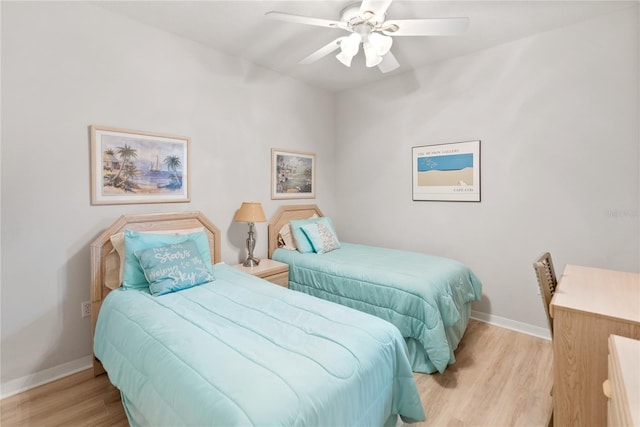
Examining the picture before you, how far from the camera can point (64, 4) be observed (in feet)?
7.17

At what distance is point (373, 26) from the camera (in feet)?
6.90

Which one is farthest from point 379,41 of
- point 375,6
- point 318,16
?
point 318,16

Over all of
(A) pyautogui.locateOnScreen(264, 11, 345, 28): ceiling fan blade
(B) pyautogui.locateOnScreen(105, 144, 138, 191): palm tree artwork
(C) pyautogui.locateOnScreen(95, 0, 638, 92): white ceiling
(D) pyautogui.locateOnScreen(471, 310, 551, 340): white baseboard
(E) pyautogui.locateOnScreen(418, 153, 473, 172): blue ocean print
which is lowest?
(D) pyautogui.locateOnScreen(471, 310, 551, 340): white baseboard

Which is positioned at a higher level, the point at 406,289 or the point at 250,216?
the point at 250,216

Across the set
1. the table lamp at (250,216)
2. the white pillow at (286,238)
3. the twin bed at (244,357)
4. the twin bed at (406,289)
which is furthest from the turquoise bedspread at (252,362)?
the white pillow at (286,238)

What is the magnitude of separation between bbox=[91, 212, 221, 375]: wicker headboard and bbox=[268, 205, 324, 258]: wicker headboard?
711mm

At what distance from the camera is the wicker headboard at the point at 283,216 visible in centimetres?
353

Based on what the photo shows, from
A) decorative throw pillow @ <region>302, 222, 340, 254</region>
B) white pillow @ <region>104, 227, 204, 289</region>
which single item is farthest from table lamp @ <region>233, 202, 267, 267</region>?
white pillow @ <region>104, 227, 204, 289</region>

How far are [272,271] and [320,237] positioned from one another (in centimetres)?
69

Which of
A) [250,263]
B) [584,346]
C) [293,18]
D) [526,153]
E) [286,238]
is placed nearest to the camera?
[584,346]

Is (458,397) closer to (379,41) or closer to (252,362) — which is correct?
(252,362)

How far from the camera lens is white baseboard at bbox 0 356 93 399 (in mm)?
2031

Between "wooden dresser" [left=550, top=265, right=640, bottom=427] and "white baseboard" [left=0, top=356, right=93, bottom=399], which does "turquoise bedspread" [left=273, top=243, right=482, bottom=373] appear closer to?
"wooden dresser" [left=550, top=265, right=640, bottom=427]

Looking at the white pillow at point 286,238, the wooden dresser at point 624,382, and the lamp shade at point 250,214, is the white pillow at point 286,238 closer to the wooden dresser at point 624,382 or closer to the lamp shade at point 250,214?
the lamp shade at point 250,214
